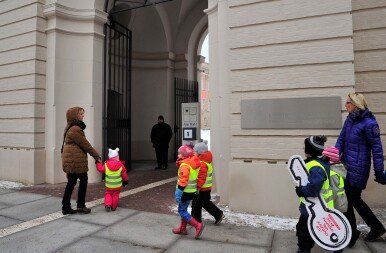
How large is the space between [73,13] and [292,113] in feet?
18.4

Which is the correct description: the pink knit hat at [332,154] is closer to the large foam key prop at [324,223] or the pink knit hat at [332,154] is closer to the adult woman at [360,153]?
the large foam key prop at [324,223]

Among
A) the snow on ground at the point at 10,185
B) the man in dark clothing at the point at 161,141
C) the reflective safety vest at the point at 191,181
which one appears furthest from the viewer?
the man in dark clothing at the point at 161,141

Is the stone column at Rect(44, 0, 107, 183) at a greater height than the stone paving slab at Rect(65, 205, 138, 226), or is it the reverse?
the stone column at Rect(44, 0, 107, 183)

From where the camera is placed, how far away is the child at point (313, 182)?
2885mm

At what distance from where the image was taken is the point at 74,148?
4.75 metres

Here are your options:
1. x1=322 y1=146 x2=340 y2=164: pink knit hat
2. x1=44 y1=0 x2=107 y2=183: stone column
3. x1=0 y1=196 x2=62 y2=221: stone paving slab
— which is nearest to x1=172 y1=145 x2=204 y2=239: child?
x1=322 y1=146 x2=340 y2=164: pink knit hat

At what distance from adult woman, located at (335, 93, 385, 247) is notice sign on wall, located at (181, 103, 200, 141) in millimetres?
4204

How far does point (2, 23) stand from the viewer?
7938 mm

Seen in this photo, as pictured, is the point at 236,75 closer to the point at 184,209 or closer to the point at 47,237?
the point at 184,209

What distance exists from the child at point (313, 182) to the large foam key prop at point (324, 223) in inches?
2.5

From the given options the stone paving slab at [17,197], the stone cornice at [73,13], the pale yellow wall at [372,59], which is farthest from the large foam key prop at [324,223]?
the stone cornice at [73,13]

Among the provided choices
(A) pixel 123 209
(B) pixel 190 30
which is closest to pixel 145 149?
(B) pixel 190 30

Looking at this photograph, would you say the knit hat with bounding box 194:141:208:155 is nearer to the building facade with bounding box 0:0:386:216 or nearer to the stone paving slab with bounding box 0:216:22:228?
the building facade with bounding box 0:0:386:216

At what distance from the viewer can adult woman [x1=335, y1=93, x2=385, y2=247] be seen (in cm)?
338
